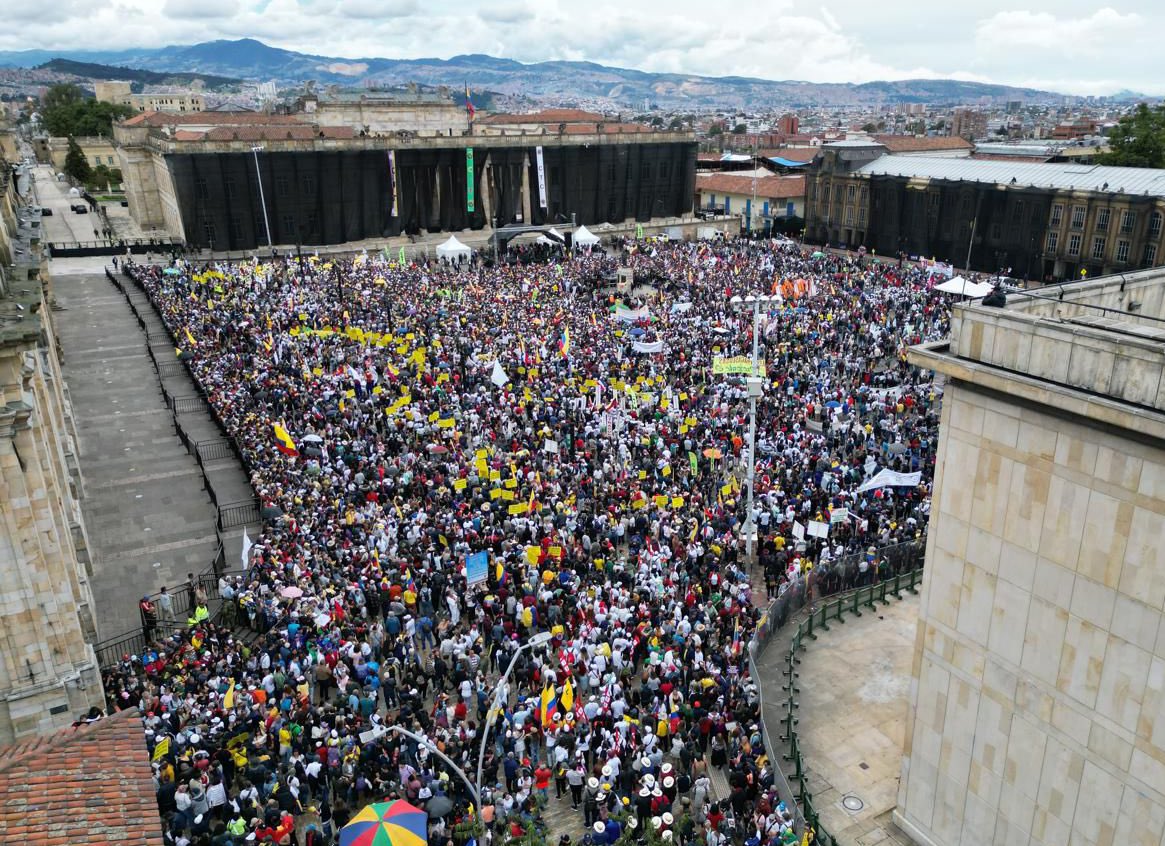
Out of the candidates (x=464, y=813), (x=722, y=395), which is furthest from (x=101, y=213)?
(x=464, y=813)

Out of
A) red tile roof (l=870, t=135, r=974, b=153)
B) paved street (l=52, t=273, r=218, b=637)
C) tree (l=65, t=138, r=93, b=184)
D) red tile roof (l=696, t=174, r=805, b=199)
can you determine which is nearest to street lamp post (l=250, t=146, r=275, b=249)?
paved street (l=52, t=273, r=218, b=637)

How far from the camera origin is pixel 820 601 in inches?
860

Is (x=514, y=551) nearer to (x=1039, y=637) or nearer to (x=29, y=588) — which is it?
(x=29, y=588)

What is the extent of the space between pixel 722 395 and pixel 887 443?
20.8 ft

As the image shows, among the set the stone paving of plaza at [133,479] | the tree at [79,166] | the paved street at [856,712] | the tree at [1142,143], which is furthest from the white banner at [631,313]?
the tree at [79,166]

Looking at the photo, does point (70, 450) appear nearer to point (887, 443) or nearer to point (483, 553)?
point (483, 553)

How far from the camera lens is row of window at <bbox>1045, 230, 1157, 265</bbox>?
56.6 meters

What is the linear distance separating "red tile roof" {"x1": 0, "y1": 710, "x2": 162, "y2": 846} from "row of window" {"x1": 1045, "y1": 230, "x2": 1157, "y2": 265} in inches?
2509

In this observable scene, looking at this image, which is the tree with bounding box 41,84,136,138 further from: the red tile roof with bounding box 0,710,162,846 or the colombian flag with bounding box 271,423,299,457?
the red tile roof with bounding box 0,710,162,846

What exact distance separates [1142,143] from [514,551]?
251ft

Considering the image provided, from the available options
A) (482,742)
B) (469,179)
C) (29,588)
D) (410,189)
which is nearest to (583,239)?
(469,179)

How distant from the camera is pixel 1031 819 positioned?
41.4ft

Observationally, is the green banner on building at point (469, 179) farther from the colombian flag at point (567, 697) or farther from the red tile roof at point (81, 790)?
the red tile roof at point (81, 790)

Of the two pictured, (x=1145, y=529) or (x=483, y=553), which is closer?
(x=1145, y=529)
